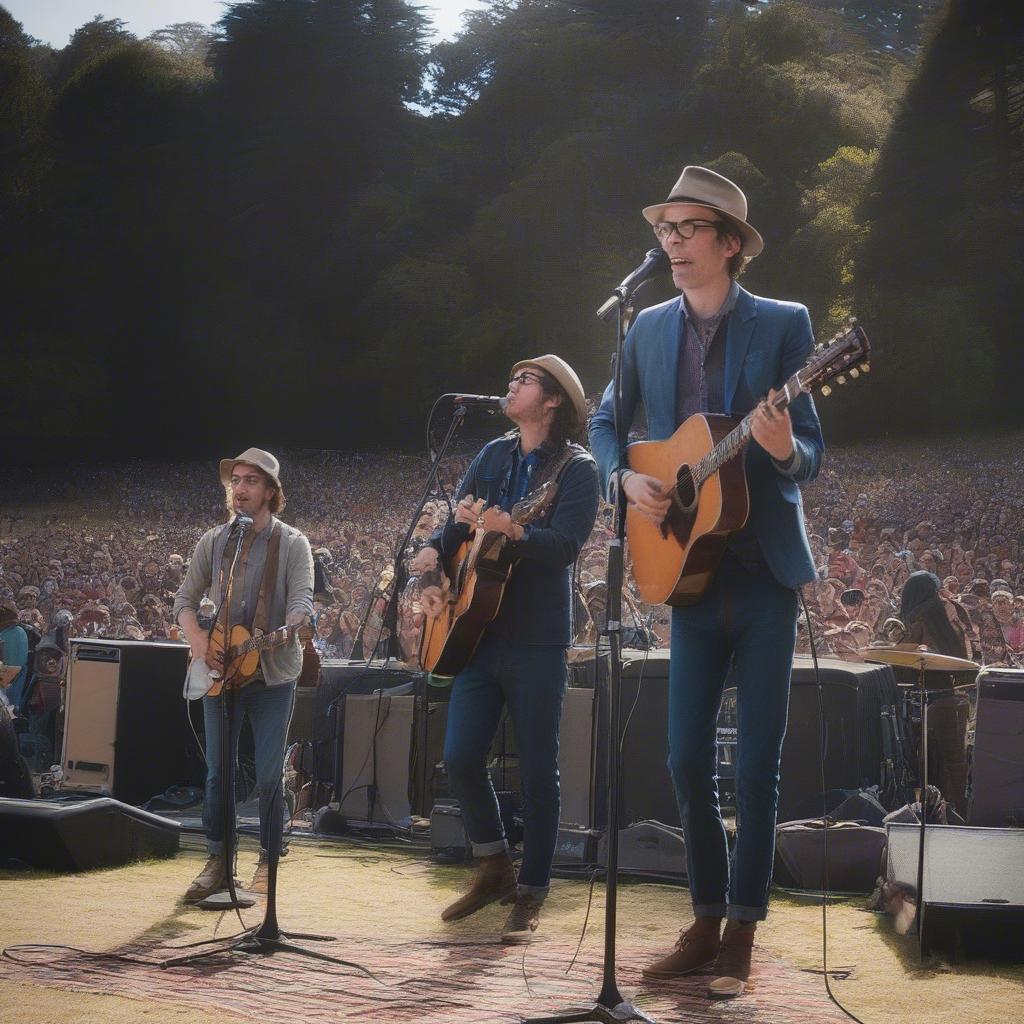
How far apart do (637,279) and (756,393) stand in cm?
39

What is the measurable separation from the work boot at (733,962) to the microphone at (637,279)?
1.47m

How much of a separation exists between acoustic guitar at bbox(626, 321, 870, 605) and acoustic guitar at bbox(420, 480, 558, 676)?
0.67m

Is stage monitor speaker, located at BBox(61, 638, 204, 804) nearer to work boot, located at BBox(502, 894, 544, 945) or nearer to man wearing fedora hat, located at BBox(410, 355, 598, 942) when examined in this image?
man wearing fedora hat, located at BBox(410, 355, 598, 942)

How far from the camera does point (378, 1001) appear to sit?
2.99 meters

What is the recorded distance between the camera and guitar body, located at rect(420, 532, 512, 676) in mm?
3682

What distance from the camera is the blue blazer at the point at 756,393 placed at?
114 inches

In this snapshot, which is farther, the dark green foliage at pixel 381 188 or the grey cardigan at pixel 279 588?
the dark green foliage at pixel 381 188

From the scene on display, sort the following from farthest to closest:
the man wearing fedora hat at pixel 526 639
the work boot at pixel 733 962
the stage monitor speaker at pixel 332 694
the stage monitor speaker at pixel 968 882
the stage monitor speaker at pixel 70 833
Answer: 1. the stage monitor speaker at pixel 332 694
2. the stage monitor speaker at pixel 70 833
3. the man wearing fedora hat at pixel 526 639
4. the stage monitor speaker at pixel 968 882
5. the work boot at pixel 733 962

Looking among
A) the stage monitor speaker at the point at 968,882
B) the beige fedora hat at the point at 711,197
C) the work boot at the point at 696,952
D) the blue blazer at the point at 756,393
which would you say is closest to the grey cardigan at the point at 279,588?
the blue blazer at the point at 756,393

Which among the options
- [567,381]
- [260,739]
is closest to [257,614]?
[260,739]

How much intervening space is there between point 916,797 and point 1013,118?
1954 cm

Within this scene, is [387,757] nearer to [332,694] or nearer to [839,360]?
[332,694]

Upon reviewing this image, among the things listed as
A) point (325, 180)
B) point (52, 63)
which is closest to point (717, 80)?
point (325, 180)

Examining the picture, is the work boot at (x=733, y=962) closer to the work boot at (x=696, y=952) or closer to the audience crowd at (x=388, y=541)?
the work boot at (x=696, y=952)
